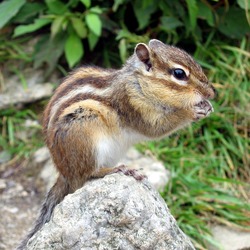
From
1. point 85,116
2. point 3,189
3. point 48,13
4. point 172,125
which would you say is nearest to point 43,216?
point 85,116

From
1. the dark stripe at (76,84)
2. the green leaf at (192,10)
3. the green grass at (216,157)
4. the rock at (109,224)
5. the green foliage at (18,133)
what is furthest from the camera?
the green foliage at (18,133)

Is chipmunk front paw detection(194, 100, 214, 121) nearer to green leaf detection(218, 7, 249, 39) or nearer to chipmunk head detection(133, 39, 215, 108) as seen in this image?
chipmunk head detection(133, 39, 215, 108)

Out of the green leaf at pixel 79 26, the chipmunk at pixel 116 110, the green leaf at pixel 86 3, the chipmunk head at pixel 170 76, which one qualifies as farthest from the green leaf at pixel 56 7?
the chipmunk head at pixel 170 76

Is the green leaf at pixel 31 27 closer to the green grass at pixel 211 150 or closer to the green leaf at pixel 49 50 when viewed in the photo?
the green leaf at pixel 49 50

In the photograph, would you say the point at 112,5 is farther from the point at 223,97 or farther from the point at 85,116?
the point at 85,116

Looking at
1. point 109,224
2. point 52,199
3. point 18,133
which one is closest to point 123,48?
point 18,133

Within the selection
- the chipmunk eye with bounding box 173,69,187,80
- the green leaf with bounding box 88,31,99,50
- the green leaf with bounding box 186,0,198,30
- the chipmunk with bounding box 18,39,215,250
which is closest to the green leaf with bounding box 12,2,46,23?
the green leaf with bounding box 88,31,99,50

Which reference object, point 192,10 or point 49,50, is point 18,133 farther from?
point 192,10
